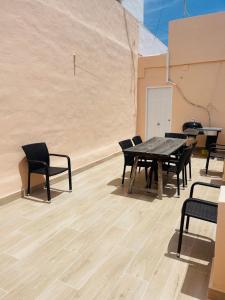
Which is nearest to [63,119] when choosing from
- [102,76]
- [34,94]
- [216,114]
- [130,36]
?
[34,94]

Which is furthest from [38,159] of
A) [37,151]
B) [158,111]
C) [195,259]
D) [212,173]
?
[158,111]

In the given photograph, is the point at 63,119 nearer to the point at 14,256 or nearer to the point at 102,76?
the point at 102,76

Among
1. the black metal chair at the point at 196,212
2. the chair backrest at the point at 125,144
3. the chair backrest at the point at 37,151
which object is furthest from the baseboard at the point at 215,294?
the chair backrest at the point at 37,151

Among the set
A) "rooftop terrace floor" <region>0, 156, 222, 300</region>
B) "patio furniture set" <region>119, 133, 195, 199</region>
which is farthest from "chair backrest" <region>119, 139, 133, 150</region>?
"rooftop terrace floor" <region>0, 156, 222, 300</region>

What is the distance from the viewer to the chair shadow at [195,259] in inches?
78.3

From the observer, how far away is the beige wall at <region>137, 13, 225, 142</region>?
270 inches

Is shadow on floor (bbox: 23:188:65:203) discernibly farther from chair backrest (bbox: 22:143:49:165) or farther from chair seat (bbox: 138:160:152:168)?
chair seat (bbox: 138:160:152:168)

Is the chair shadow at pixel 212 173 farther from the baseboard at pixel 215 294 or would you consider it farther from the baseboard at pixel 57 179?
the baseboard at pixel 215 294

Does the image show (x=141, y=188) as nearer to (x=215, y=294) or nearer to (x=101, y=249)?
(x=101, y=249)

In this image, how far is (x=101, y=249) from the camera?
8.20ft

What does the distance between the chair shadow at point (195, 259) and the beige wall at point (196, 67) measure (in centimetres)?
512

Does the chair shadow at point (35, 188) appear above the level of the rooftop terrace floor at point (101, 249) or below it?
above

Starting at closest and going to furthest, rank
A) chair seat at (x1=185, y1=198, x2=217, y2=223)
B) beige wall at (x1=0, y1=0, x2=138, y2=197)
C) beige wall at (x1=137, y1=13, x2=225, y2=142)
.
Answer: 1. chair seat at (x1=185, y1=198, x2=217, y2=223)
2. beige wall at (x1=0, y1=0, x2=138, y2=197)
3. beige wall at (x1=137, y1=13, x2=225, y2=142)

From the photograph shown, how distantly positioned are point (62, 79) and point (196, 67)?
4423 millimetres
